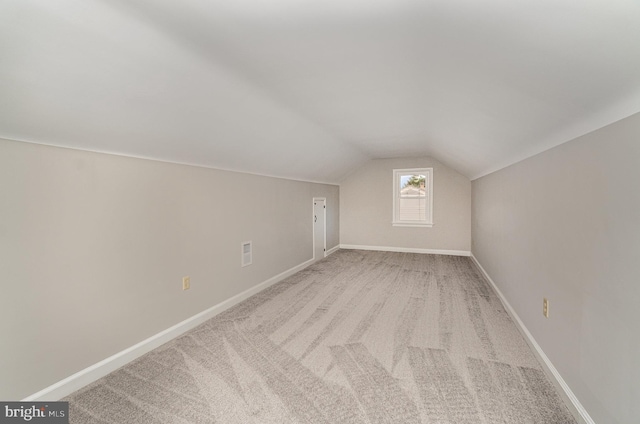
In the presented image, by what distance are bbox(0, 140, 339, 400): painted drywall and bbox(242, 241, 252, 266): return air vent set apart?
25cm

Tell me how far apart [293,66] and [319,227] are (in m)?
4.55

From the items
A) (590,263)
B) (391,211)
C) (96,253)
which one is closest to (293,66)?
(96,253)

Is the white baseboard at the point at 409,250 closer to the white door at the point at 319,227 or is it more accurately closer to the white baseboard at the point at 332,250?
the white baseboard at the point at 332,250

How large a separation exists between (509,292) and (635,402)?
7.22 ft

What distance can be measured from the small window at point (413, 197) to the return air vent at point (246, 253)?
13.7 ft

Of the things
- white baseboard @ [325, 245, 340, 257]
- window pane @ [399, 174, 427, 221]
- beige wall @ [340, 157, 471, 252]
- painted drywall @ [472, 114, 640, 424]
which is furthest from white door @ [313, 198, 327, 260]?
painted drywall @ [472, 114, 640, 424]

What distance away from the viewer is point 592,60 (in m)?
1.19

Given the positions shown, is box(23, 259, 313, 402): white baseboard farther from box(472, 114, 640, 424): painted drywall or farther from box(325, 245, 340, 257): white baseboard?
box(325, 245, 340, 257): white baseboard

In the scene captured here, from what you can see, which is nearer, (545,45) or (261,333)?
(545,45)

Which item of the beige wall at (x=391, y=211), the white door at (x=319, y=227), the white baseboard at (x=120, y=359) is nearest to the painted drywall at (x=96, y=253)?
the white baseboard at (x=120, y=359)

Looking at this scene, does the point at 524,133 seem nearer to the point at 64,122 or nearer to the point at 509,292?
the point at 509,292

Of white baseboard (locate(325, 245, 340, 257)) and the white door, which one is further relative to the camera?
white baseboard (locate(325, 245, 340, 257))

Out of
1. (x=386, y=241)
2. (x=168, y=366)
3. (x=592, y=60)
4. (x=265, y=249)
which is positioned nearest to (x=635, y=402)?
(x=592, y=60)

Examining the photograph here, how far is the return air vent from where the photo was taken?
150 inches
